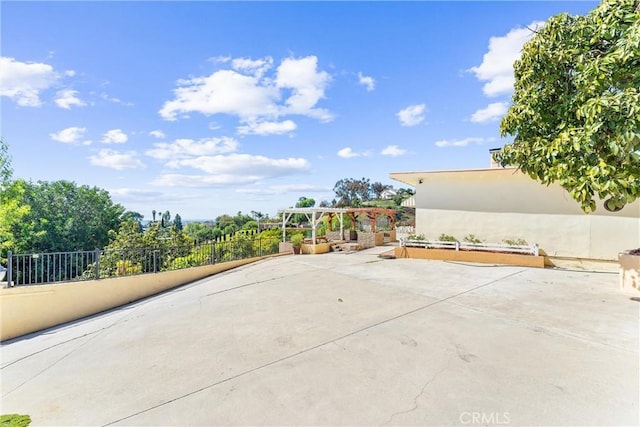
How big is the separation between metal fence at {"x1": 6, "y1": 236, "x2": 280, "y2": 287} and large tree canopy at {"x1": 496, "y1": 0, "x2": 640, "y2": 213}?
32.7 ft

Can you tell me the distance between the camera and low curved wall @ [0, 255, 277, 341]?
6.80 m

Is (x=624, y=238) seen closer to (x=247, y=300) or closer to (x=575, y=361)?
(x=575, y=361)

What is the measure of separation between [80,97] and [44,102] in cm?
196

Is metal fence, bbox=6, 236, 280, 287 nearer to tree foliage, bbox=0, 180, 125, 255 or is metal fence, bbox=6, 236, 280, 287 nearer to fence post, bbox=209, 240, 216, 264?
fence post, bbox=209, 240, 216, 264

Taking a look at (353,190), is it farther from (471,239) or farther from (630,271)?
(630,271)

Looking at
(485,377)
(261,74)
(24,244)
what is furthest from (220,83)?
(24,244)

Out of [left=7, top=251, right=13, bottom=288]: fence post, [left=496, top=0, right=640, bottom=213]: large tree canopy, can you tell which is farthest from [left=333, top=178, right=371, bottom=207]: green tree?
[left=7, top=251, right=13, bottom=288]: fence post

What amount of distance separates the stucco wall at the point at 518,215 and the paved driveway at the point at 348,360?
2.93m

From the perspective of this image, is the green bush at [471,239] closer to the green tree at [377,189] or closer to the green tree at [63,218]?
the green tree at [63,218]

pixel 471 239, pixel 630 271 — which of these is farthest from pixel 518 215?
pixel 630 271

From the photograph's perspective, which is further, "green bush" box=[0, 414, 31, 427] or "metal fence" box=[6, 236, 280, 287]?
"metal fence" box=[6, 236, 280, 287]

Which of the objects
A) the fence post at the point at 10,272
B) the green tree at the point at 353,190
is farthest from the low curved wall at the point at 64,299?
the green tree at the point at 353,190

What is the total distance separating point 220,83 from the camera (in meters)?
11.7

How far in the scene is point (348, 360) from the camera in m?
3.60
